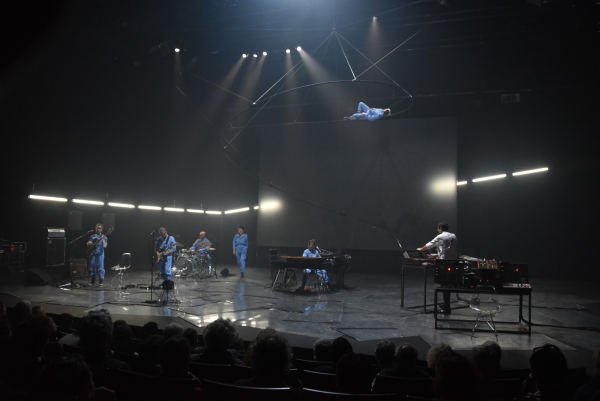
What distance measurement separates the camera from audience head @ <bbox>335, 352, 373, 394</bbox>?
86.3 inches

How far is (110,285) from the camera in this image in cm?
1047

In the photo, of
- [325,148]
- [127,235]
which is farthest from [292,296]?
[127,235]

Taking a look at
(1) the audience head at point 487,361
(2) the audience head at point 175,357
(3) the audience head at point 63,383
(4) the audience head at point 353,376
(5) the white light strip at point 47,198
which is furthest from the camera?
(5) the white light strip at point 47,198

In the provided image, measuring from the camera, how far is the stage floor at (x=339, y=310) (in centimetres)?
557

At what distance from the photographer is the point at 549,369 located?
2262 mm

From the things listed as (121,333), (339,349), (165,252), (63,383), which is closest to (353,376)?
(339,349)

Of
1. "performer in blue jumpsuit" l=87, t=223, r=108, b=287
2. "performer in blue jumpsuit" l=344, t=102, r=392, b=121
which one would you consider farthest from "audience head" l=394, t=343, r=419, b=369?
"performer in blue jumpsuit" l=87, t=223, r=108, b=287

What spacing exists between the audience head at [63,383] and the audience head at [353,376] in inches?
48.8

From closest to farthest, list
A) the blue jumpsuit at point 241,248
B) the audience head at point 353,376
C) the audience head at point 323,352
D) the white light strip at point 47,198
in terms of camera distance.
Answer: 1. the audience head at point 353,376
2. the audience head at point 323,352
3. the white light strip at point 47,198
4. the blue jumpsuit at point 241,248

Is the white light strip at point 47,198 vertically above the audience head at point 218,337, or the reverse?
the white light strip at point 47,198

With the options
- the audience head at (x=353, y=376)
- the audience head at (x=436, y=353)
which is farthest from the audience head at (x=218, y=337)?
the audience head at (x=436, y=353)

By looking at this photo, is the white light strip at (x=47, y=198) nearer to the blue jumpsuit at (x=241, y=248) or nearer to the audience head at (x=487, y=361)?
the blue jumpsuit at (x=241, y=248)

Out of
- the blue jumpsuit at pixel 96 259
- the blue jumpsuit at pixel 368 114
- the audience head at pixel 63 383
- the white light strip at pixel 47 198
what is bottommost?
the blue jumpsuit at pixel 96 259

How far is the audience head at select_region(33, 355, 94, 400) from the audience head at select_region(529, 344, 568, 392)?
2335mm
